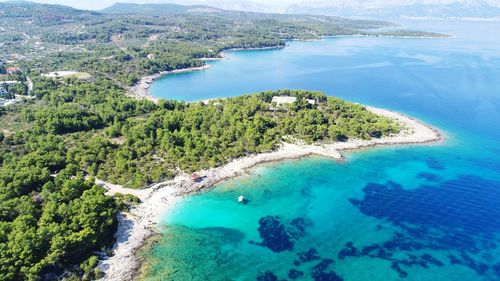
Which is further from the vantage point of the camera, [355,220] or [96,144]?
[96,144]

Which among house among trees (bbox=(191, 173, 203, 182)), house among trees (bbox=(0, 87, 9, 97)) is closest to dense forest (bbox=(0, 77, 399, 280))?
house among trees (bbox=(191, 173, 203, 182))

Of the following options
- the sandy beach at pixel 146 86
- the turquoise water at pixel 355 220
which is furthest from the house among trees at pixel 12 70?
the turquoise water at pixel 355 220

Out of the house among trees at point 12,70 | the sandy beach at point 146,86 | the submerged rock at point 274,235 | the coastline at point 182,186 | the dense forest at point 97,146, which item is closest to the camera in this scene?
the dense forest at point 97,146

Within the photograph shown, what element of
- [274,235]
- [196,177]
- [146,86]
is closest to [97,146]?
[196,177]

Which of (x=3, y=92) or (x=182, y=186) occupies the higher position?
(x=3, y=92)

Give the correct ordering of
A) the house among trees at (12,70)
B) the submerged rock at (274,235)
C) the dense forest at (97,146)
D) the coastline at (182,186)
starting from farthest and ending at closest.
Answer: the house among trees at (12,70) → the submerged rock at (274,235) → the coastline at (182,186) → the dense forest at (97,146)

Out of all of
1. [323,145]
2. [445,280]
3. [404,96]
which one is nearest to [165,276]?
[445,280]

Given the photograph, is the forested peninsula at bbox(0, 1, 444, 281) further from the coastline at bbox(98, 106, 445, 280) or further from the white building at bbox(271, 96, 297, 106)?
the coastline at bbox(98, 106, 445, 280)

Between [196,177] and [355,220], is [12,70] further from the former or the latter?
[355,220]

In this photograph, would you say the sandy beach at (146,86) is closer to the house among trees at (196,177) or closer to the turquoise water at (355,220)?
the house among trees at (196,177)
